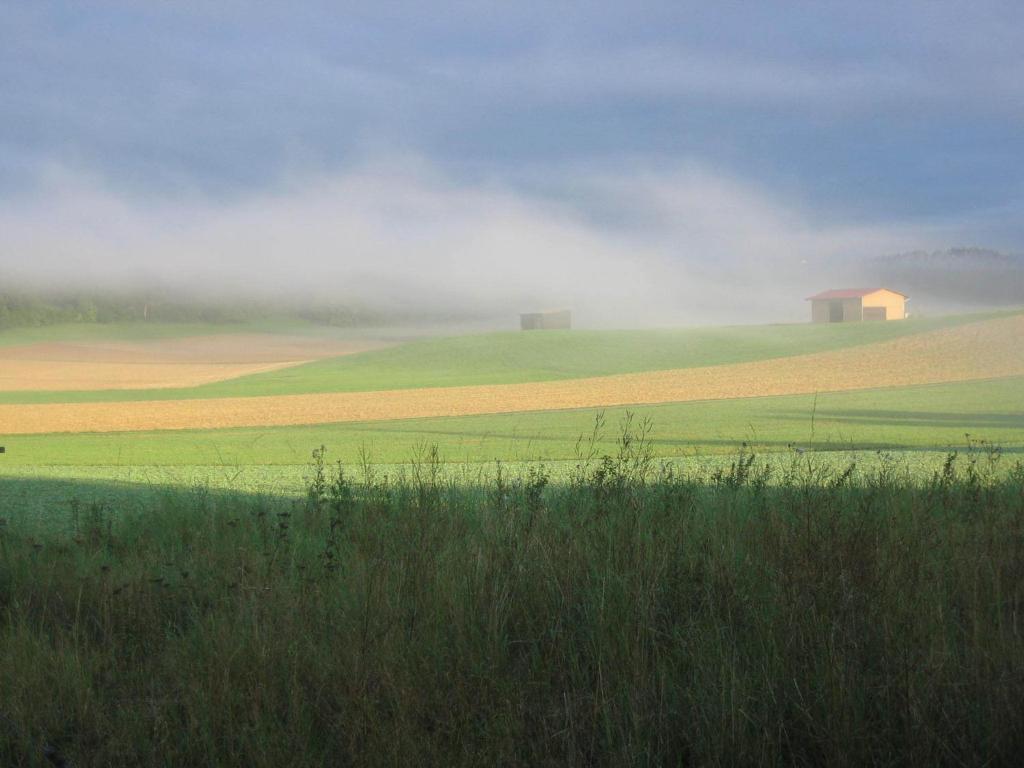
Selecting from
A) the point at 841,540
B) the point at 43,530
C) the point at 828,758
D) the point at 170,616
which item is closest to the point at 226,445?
the point at 43,530

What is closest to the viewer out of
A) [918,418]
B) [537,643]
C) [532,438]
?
[537,643]

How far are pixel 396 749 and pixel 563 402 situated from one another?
109 feet

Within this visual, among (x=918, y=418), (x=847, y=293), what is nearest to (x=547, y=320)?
(x=847, y=293)

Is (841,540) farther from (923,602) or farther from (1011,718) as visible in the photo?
(1011,718)

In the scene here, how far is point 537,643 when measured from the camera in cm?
512

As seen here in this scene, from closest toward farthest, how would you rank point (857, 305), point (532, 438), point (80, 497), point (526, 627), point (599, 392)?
point (526, 627) → point (80, 497) → point (532, 438) → point (599, 392) → point (857, 305)

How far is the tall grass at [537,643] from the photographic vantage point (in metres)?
4.07

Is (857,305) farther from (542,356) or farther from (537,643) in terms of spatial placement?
(537,643)

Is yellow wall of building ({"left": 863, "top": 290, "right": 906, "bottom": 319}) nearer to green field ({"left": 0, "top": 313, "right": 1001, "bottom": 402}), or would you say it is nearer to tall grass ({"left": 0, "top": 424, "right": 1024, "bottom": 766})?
green field ({"left": 0, "top": 313, "right": 1001, "bottom": 402})

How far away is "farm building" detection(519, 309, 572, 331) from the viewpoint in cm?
9581

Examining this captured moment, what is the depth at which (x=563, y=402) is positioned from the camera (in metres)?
37.0

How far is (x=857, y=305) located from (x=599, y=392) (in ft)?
187

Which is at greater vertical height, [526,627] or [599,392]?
[599,392]

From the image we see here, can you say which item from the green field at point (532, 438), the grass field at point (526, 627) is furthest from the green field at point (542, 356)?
the grass field at point (526, 627)
